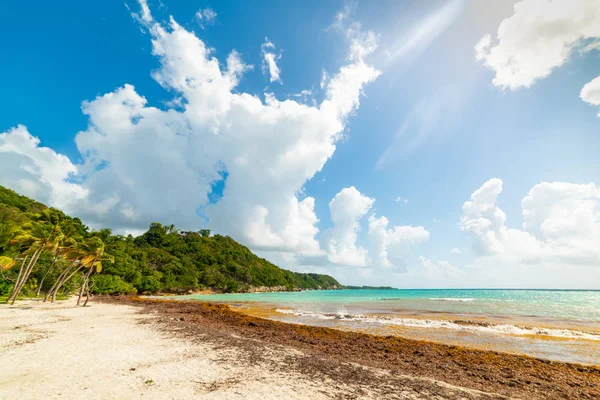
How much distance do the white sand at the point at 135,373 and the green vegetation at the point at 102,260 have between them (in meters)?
18.3

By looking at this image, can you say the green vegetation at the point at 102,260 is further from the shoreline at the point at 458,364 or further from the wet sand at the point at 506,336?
the wet sand at the point at 506,336

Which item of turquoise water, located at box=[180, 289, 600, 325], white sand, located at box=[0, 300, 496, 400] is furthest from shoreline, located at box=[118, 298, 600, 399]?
turquoise water, located at box=[180, 289, 600, 325]

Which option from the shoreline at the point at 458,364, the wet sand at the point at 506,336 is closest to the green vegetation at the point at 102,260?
the shoreline at the point at 458,364

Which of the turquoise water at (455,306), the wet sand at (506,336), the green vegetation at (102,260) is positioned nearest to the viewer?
the wet sand at (506,336)

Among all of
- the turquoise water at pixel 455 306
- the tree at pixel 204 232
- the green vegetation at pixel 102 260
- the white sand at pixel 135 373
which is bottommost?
the white sand at pixel 135 373

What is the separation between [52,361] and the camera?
8.61 metres

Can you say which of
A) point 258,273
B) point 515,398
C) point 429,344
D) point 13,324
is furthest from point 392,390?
point 258,273

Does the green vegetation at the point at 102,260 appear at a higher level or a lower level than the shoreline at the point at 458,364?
higher

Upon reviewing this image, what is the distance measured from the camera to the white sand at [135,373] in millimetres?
6469

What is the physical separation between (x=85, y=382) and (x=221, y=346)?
562 centimetres

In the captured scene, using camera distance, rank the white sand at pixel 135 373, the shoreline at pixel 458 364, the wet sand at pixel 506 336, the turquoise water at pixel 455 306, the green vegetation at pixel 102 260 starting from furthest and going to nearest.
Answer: the turquoise water at pixel 455 306
the green vegetation at pixel 102 260
the wet sand at pixel 506 336
the shoreline at pixel 458 364
the white sand at pixel 135 373

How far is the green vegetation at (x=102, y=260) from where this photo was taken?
2644 cm

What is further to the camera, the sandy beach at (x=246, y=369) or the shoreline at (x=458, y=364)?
the shoreline at (x=458, y=364)

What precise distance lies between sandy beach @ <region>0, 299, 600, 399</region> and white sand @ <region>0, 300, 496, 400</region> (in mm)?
28
